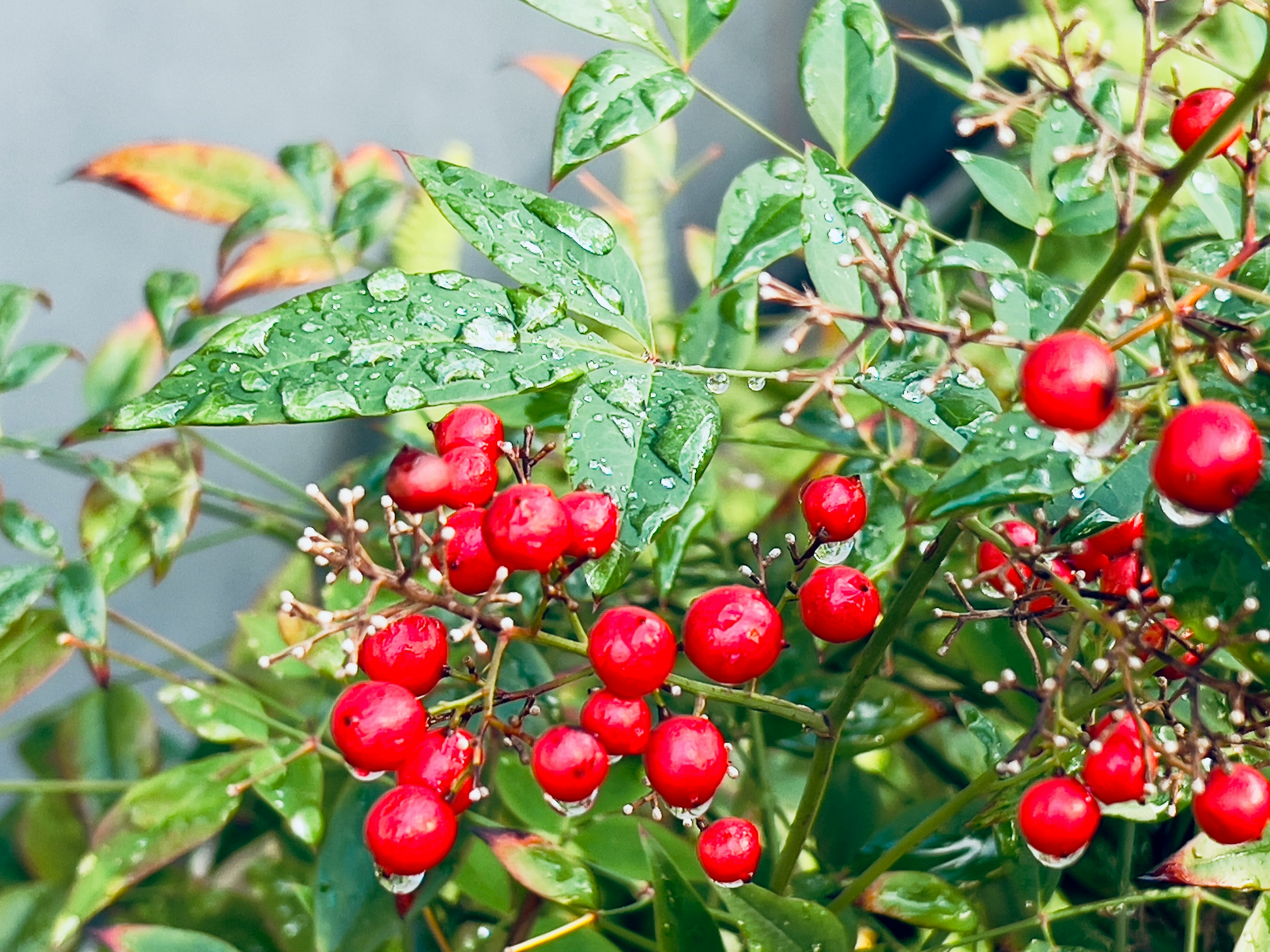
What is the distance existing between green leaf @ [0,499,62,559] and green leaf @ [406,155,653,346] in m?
0.43

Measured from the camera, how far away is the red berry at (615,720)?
42 cm

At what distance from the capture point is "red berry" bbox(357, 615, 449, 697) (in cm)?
41

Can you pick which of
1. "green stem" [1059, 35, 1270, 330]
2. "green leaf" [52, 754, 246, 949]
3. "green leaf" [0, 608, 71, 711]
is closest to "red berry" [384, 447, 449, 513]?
"green stem" [1059, 35, 1270, 330]

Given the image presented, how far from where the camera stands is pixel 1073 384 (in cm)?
29

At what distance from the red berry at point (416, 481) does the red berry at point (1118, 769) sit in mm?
242

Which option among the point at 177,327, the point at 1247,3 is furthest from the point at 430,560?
the point at 177,327

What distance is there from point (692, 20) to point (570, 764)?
350 mm

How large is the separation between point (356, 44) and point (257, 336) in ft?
3.71

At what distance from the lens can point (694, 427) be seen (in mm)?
390

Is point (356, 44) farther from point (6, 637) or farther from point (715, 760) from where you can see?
point (715, 760)

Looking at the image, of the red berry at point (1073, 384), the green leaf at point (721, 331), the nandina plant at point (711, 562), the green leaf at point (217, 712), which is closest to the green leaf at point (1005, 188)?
the nandina plant at point (711, 562)

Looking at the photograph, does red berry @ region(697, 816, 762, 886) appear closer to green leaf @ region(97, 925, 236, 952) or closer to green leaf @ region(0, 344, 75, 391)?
green leaf @ region(97, 925, 236, 952)

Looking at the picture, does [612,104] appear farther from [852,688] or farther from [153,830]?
[153,830]

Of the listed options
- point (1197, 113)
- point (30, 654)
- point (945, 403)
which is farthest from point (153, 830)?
point (1197, 113)
